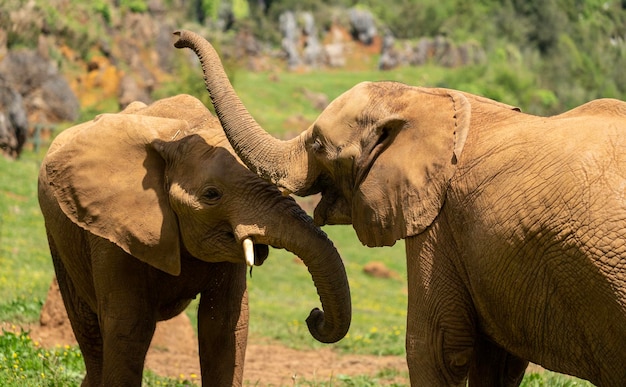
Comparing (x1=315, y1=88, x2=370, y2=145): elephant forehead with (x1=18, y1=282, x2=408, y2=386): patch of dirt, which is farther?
(x1=18, y1=282, x2=408, y2=386): patch of dirt

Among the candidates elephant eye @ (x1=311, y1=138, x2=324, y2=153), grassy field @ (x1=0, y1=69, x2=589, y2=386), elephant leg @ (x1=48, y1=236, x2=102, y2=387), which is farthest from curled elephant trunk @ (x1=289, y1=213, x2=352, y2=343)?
grassy field @ (x1=0, y1=69, x2=589, y2=386)

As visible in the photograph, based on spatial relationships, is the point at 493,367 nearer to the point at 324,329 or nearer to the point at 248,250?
the point at 324,329

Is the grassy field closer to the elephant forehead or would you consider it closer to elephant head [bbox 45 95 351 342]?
elephant head [bbox 45 95 351 342]

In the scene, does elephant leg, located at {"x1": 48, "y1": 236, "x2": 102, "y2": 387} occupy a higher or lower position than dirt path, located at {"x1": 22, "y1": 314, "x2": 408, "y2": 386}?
higher

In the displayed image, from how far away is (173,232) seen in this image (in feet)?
22.7

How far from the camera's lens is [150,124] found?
23.5 feet

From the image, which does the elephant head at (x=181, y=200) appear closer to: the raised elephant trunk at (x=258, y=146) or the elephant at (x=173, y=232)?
the elephant at (x=173, y=232)

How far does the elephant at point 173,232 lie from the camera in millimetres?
6488

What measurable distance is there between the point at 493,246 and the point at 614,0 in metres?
34.9

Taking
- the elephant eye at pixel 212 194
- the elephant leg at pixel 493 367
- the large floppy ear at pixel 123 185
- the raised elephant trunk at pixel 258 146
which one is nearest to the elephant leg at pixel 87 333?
the large floppy ear at pixel 123 185

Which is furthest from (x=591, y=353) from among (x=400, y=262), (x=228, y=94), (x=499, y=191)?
(x=400, y=262)

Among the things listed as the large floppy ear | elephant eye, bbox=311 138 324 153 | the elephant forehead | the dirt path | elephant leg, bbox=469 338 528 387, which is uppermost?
the elephant forehead

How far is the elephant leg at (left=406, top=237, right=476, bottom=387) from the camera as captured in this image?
19.1 ft

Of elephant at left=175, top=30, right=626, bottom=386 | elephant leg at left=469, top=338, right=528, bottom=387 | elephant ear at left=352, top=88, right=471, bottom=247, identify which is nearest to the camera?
elephant at left=175, top=30, right=626, bottom=386
